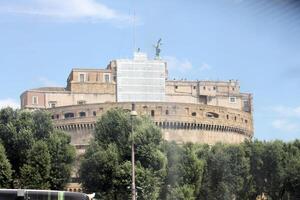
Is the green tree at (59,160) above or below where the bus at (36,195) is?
above

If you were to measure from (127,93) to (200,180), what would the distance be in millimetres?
56976

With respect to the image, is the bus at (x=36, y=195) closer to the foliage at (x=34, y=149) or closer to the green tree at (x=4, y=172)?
the foliage at (x=34, y=149)

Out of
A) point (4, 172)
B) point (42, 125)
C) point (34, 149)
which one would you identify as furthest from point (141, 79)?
point (4, 172)

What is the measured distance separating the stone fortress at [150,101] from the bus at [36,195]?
66.0m

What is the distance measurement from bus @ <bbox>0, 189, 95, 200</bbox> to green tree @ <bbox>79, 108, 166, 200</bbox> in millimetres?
24988

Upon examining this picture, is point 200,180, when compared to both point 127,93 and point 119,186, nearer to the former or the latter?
point 119,186

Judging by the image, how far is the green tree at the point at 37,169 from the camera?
50.6m

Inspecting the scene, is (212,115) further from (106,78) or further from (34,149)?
(34,149)

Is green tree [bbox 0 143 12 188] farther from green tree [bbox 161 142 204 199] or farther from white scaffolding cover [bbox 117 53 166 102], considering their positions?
white scaffolding cover [bbox 117 53 166 102]

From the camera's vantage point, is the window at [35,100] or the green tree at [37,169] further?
the window at [35,100]

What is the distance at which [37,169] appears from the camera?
5097 cm

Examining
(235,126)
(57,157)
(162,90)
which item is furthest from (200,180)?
(162,90)

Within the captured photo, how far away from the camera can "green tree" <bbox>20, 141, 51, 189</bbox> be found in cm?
5062

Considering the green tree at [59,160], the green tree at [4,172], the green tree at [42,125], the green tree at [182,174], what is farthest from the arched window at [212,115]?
the green tree at [4,172]
